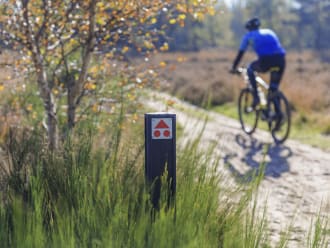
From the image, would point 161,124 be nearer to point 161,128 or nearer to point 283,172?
point 161,128

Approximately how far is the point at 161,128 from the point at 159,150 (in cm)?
13

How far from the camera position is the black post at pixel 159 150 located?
323 centimetres

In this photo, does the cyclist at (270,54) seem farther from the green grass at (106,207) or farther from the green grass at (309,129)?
the green grass at (106,207)

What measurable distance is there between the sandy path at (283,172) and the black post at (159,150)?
729 mm

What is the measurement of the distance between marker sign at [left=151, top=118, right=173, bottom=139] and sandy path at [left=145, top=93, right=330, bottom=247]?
756mm

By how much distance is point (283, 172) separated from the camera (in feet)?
22.6

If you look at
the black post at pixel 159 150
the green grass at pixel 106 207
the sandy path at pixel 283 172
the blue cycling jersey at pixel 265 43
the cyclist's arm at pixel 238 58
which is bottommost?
the sandy path at pixel 283 172

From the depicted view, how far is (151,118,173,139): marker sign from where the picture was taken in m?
3.23

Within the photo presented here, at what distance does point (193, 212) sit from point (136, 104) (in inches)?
121

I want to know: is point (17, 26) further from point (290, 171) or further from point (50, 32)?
point (290, 171)

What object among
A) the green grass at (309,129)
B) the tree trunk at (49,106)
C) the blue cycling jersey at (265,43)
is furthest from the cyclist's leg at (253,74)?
the tree trunk at (49,106)

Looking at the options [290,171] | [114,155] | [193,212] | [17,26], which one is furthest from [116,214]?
[290,171]

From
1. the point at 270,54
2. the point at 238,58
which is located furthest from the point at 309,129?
the point at 270,54

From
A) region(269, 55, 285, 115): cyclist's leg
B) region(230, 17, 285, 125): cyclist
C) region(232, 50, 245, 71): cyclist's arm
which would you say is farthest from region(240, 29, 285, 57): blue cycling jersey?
region(232, 50, 245, 71): cyclist's arm
